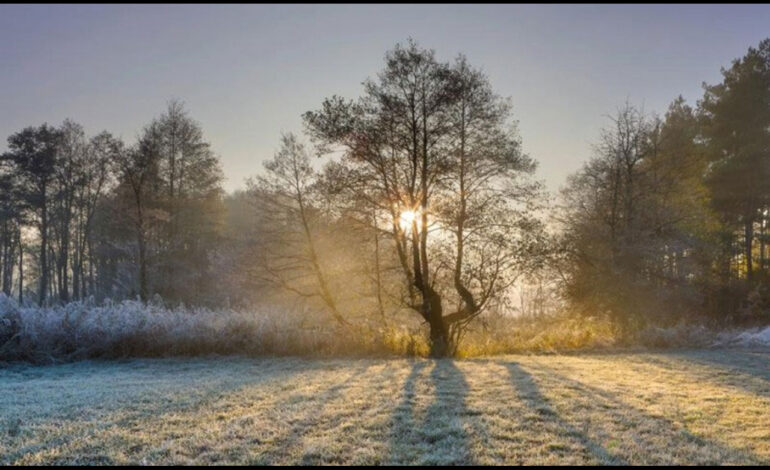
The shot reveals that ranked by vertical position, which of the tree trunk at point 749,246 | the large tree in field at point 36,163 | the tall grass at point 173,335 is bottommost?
the tall grass at point 173,335

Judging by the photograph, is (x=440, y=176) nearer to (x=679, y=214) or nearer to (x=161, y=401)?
(x=161, y=401)

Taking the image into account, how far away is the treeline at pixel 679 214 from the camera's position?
18.7m

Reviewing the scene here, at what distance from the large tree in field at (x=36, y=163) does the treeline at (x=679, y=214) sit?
28.3 meters

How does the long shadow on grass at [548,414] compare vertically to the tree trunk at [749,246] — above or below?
below

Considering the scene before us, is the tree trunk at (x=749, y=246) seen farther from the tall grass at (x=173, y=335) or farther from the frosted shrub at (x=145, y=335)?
the frosted shrub at (x=145, y=335)

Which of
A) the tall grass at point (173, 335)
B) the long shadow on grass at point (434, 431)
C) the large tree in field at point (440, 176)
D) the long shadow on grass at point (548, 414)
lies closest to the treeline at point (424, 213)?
the large tree in field at point (440, 176)

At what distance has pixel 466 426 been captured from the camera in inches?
193

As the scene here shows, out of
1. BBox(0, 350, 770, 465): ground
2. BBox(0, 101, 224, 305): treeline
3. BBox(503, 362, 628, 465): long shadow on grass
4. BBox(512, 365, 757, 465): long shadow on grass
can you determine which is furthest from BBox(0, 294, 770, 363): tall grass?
BBox(0, 101, 224, 305): treeline

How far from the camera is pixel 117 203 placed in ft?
82.4

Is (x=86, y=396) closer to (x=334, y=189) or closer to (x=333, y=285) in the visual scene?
(x=334, y=189)

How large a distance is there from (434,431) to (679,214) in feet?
62.4

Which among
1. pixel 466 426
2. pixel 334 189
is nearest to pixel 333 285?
pixel 334 189

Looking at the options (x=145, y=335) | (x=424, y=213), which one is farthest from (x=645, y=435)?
(x=145, y=335)

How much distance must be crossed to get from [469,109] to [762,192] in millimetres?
20575
